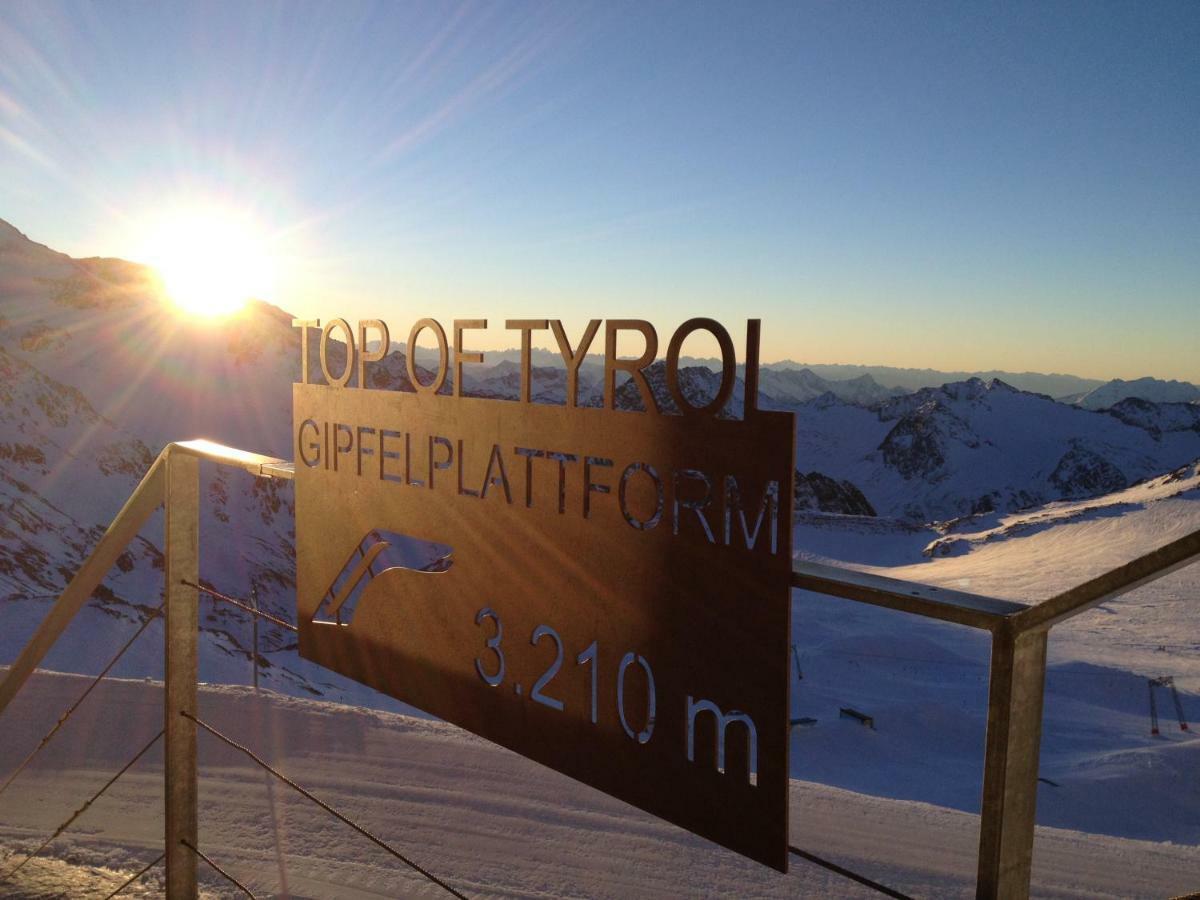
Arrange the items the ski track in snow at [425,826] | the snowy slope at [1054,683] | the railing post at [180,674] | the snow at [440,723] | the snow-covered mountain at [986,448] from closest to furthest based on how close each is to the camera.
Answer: the railing post at [180,674] → the ski track in snow at [425,826] → the snow at [440,723] → the snowy slope at [1054,683] → the snow-covered mountain at [986,448]

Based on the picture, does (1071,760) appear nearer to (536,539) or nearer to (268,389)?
(536,539)

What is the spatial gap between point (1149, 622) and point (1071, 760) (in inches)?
615

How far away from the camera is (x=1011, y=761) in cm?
153

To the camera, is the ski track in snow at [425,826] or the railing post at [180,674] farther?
the ski track in snow at [425,826]

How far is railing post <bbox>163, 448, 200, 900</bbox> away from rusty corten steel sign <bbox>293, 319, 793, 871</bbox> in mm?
595

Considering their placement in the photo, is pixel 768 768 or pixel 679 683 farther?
pixel 679 683

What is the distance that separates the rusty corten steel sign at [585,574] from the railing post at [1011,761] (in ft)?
1.72

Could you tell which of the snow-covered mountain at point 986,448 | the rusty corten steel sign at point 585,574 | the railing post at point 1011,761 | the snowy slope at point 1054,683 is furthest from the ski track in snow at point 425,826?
the snow-covered mountain at point 986,448

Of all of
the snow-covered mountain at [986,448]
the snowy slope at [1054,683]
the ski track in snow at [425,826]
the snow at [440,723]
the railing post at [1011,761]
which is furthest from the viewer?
the snow-covered mountain at [986,448]

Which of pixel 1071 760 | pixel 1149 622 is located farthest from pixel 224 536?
pixel 1149 622

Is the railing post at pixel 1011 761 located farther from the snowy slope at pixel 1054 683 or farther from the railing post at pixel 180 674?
the railing post at pixel 180 674

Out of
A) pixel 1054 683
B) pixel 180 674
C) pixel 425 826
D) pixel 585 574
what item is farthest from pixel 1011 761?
pixel 1054 683

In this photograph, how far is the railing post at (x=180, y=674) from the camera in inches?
137

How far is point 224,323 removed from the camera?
63812 millimetres
